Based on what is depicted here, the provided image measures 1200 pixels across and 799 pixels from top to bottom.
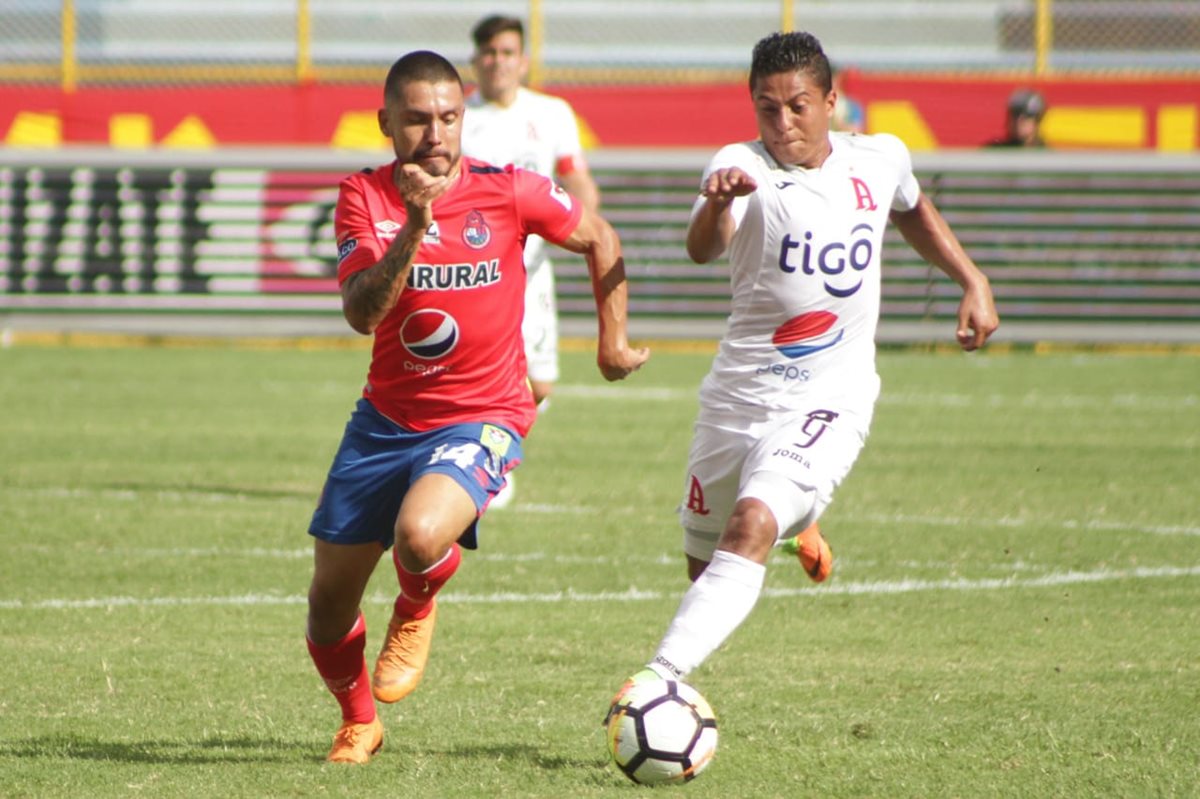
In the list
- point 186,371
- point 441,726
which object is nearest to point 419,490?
point 441,726

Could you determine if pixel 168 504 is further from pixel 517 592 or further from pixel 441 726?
pixel 441 726

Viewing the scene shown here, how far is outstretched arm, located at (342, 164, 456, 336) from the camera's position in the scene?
4.96 meters

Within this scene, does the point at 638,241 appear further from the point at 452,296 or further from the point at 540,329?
the point at 452,296

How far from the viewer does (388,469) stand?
5.47m

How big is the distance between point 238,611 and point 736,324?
2619 millimetres

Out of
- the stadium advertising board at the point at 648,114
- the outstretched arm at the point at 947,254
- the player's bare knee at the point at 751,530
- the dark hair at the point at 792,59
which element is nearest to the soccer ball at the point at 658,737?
the player's bare knee at the point at 751,530

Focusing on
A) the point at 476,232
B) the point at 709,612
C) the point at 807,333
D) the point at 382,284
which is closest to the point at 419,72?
the point at 476,232

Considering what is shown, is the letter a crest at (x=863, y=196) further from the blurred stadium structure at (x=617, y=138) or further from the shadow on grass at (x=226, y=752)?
the blurred stadium structure at (x=617, y=138)

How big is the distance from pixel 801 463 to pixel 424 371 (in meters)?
1.15

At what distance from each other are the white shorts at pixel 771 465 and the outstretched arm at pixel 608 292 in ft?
1.42

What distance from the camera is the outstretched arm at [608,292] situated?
5543 mm

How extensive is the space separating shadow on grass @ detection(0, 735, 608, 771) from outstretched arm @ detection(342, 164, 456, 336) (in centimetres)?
125

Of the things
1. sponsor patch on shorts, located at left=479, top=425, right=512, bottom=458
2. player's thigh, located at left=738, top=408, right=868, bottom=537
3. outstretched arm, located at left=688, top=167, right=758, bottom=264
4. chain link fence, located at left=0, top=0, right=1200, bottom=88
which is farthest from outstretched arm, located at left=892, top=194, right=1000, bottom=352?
chain link fence, located at left=0, top=0, right=1200, bottom=88

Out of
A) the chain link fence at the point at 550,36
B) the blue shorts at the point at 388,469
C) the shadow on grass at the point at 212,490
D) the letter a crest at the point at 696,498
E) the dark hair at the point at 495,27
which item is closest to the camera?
the blue shorts at the point at 388,469
